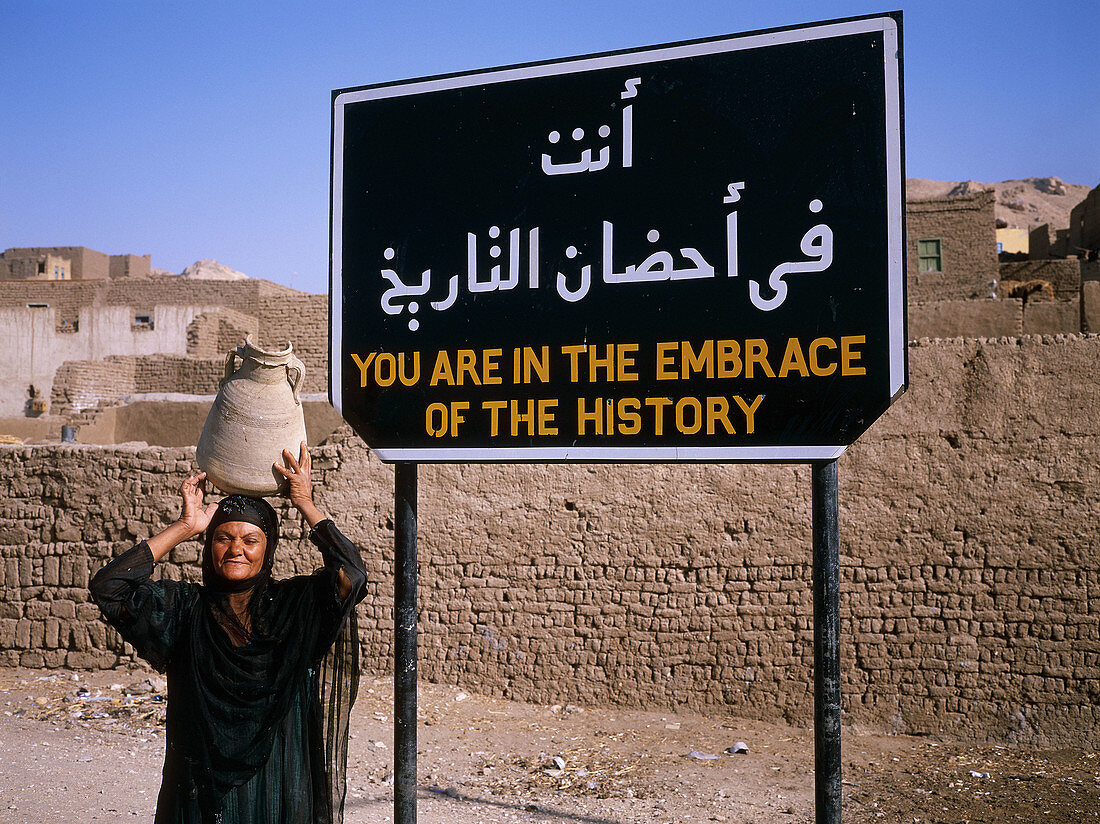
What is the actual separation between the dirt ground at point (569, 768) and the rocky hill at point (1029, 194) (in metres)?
44.9

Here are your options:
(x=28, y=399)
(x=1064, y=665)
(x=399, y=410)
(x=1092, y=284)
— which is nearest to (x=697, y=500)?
(x=1064, y=665)

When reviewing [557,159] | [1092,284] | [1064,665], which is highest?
[1092,284]

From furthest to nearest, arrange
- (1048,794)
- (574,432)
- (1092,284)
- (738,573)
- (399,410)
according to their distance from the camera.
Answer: (1092,284), (738,573), (1048,794), (399,410), (574,432)

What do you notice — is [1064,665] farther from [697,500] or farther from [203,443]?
[203,443]

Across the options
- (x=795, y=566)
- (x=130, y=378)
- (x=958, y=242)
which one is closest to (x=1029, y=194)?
(x=958, y=242)

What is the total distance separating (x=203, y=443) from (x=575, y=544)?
4401mm

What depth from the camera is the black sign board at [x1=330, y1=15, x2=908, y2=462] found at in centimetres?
221

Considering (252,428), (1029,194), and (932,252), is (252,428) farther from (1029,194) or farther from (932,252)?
(1029,194)

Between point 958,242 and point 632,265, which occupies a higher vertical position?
point 958,242

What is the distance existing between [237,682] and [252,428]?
719mm

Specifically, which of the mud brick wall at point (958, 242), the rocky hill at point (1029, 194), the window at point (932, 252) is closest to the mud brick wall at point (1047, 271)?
the mud brick wall at point (958, 242)

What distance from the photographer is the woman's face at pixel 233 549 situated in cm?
243

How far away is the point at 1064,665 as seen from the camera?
6.02m

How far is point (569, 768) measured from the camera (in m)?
5.69
